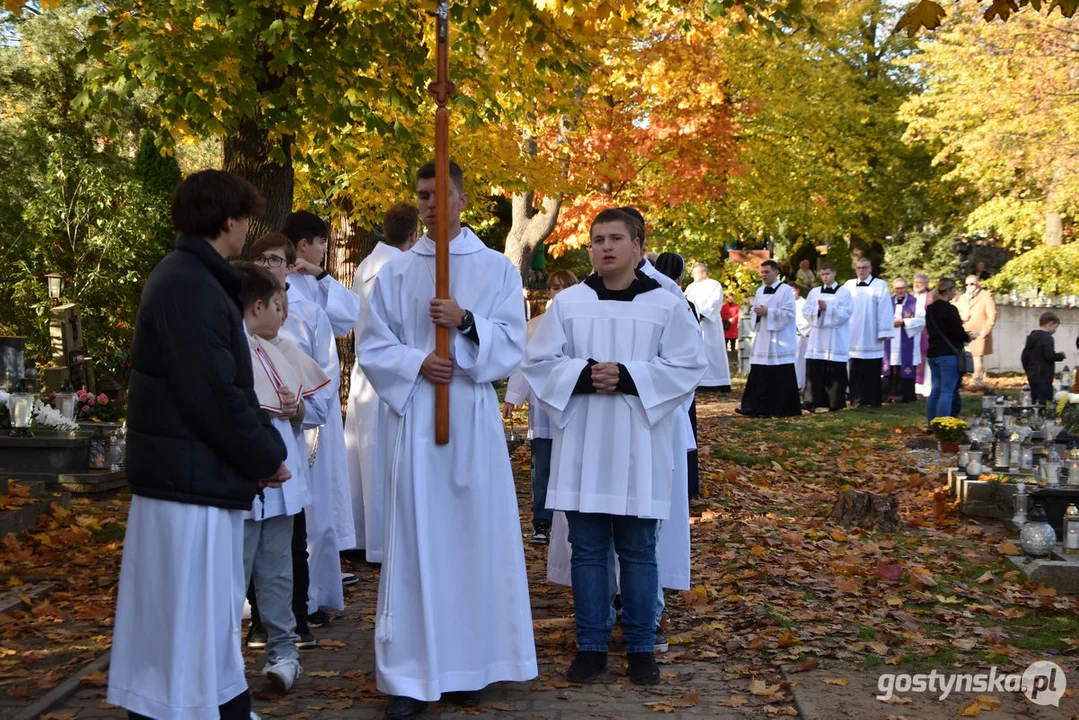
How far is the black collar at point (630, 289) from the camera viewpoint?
19.5 ft

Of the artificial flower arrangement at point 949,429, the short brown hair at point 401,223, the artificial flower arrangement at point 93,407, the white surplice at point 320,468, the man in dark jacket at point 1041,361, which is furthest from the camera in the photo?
the man in dark jacket at point 1041,361

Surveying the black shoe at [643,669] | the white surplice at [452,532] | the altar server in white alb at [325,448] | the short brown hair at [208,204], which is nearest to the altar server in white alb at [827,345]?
the altar server in white alb at [325,448]

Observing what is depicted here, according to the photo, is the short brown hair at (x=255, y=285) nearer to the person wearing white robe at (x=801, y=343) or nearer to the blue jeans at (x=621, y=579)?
the blue jeans at (x=621, y=579)

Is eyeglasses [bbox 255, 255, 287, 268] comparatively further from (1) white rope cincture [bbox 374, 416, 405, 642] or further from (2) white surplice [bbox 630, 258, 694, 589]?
(2) white surplice [bbox 630, 258, 694, 589]

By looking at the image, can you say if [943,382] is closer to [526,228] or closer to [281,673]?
[526,228]

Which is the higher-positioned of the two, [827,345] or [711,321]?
[711,321]

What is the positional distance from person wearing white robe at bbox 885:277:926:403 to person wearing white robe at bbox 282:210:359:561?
14.3 meters

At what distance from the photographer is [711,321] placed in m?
17.7

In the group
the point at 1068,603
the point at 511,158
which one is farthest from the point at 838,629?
the point at 511,158

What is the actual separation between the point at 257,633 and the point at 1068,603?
4.61 metres

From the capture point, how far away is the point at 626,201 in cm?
2327

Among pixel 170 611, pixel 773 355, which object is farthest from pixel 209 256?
pixel 773 355

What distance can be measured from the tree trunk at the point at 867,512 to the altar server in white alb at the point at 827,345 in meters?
9.43

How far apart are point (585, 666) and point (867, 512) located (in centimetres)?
481
